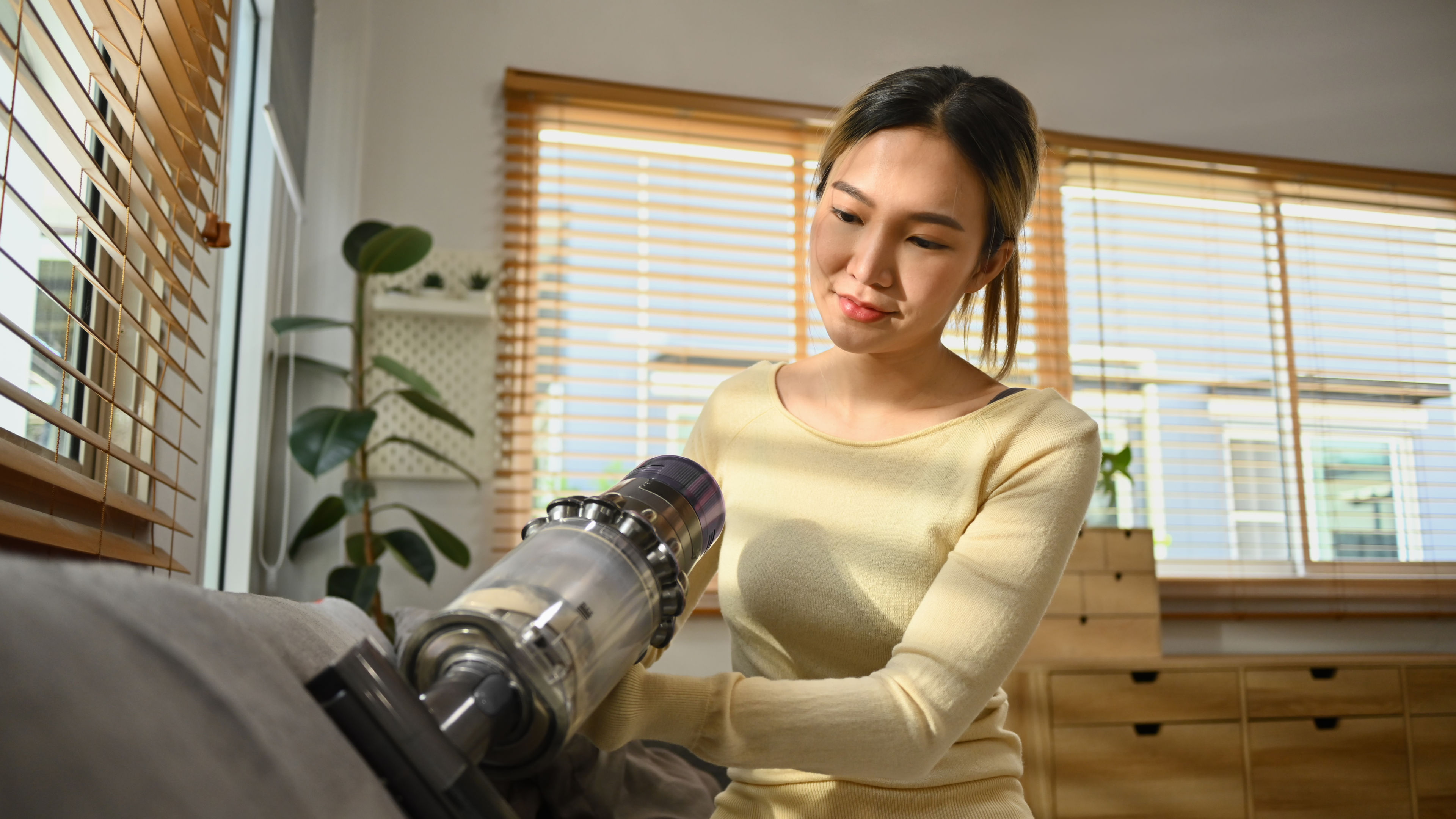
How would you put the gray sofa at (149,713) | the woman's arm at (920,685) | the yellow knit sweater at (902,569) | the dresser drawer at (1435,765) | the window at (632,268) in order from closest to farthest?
the gray sofa at (149,713) → the woman's arm at (920,685) → the yellow knit sweater at (902,569) → the dresser drawer at (1435,765) → the window at (632,268)

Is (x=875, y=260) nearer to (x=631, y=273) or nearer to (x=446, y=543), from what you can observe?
(x=446, y=543)

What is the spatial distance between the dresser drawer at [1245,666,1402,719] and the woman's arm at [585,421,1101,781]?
6.84ft

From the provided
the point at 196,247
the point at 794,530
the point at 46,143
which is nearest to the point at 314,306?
the point at 196,247

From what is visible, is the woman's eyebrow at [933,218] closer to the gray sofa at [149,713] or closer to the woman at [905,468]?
the woman at [905,468]

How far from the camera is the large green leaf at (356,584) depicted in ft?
7.16

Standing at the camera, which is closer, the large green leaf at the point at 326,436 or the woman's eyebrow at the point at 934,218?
the woman's eyebrow at the point at 934,218

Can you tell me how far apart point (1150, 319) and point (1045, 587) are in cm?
283

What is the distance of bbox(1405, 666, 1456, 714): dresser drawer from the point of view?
2.68 m

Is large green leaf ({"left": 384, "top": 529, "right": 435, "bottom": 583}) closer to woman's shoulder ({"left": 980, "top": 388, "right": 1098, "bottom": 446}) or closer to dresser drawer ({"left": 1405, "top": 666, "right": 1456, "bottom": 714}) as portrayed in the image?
woman's shoulder ({"left": 980, "top": 388, "right": 1098, "bottom": 446})

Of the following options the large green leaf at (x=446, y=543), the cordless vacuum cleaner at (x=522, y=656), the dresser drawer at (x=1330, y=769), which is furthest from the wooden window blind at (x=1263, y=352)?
the cordless vacuum cleaner at (x=522, y=656)

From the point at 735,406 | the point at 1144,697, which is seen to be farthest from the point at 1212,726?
the point at 735,406

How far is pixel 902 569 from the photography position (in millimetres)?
888

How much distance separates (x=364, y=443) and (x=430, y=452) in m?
0.20

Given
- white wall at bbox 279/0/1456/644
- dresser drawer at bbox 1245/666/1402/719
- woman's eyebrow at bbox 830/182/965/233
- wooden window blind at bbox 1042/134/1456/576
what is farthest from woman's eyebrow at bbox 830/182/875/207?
wooden window blind at bbox 1042/134/1456/576
